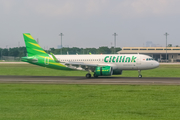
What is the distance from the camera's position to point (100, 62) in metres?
42.2

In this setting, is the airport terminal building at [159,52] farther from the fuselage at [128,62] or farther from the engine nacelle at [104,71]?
the engine nacelle at [104,71]

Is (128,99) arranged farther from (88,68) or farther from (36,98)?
(88,68)

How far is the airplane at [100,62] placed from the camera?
1597 inches

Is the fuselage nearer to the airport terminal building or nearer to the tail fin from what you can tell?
the tail fin

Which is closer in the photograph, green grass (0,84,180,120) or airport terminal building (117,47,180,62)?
green grass (0,84,180,120)

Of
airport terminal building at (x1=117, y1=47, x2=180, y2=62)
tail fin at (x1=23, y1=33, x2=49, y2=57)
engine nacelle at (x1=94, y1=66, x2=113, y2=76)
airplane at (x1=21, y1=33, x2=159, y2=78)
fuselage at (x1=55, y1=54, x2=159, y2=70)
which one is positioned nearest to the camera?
engine nacelle at (x1=94, y1=66, x2=113, y2=76)

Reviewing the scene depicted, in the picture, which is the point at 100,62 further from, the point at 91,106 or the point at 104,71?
the point at 91,106

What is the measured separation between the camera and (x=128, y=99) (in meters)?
19.8

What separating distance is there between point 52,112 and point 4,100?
5.49 meters

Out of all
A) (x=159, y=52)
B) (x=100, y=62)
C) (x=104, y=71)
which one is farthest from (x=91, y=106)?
(x=159, y=52)

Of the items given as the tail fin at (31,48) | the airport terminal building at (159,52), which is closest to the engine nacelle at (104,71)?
the tail fin at (31,48)

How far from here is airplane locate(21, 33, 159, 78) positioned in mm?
40562

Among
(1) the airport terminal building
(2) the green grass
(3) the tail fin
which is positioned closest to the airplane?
(3) the tail fin

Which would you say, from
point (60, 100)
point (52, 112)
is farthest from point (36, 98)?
point (52, 112)
